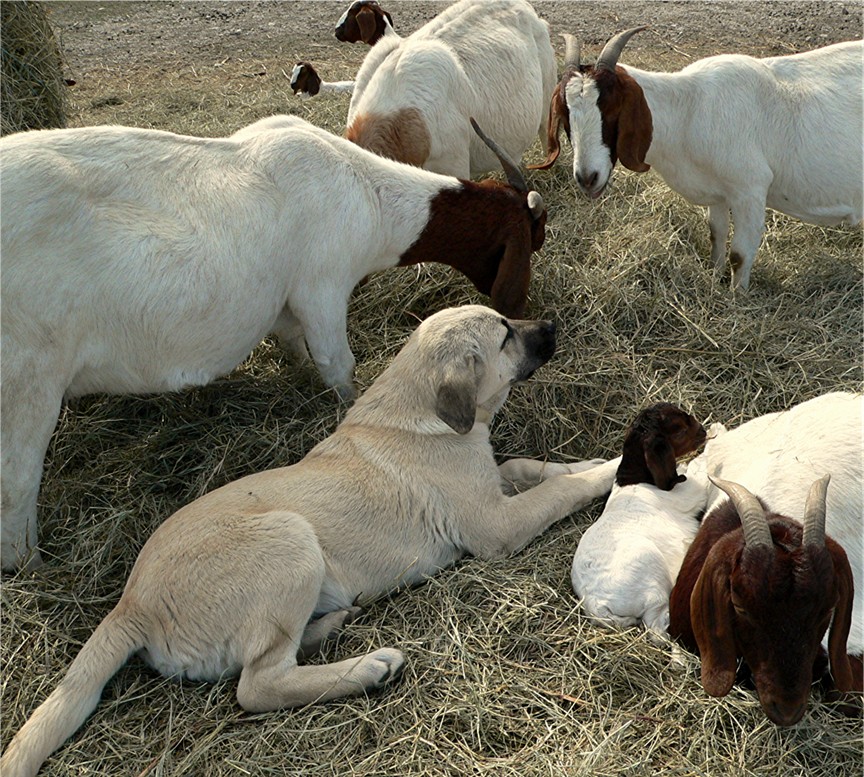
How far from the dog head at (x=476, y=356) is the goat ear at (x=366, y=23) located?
5219 mm

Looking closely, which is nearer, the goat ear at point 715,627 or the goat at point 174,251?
the goat ear at point 715,627

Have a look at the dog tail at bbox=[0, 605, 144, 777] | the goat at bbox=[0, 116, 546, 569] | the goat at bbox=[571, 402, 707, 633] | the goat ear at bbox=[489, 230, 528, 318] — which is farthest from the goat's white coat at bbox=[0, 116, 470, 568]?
the goat at bbox=[571, 402, 707, 633]

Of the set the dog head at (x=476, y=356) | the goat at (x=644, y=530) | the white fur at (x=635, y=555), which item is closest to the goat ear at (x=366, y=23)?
the dog head at (x=476, y=356)

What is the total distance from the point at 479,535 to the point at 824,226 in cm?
400

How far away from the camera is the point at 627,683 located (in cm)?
406

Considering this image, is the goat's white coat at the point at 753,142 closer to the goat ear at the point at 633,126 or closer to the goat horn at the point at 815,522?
the goat ear at the point at 633,126

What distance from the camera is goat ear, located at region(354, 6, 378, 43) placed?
30.6ft

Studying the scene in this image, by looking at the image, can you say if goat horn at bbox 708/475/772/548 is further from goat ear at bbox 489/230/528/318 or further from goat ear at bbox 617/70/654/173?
goat ear at bbox 617/70/654/173

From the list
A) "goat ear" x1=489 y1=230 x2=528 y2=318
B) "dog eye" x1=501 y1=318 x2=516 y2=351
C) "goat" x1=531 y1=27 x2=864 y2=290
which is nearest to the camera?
"dog eye" x1=501 y1=318 x2=516 y2=351

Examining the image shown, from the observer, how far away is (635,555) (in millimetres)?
4246

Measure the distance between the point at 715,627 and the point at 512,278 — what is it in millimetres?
2949

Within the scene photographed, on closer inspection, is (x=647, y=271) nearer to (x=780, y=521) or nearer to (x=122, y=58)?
(x=780, y=521)

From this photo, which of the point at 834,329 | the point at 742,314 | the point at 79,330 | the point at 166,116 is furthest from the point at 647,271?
the point at 166,116

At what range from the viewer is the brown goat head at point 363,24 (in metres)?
9.34
